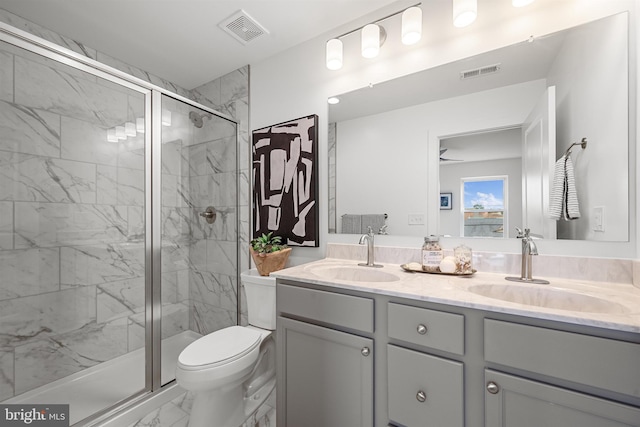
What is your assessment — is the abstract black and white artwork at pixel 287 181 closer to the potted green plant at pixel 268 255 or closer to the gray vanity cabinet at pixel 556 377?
the potted green plant at pixel 268 255

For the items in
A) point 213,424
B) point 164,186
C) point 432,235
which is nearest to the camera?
point 213,424

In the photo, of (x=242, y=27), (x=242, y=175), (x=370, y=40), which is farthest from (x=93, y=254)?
(x=370, y=40)

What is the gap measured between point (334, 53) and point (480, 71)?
811 millimetres

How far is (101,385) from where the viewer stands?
1.71 meters

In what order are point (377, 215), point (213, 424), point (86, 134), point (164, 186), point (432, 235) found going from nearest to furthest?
point (213, 424)
point (432, 235)
point (377, 215)
point (86, 134)
point (164, 186)

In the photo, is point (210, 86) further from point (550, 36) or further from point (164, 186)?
point (550, 36)

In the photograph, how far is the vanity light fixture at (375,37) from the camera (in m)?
1.38

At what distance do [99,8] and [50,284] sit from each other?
5.56 ft

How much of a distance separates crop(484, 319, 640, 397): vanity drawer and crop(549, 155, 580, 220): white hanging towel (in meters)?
0.64

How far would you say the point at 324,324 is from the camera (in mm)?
1168

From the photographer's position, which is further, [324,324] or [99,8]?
[99,8]

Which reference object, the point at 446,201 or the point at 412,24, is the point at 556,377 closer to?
→ the point at 446,201

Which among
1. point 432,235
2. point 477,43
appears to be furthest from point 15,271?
point 477,43

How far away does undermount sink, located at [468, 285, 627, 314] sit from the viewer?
923 mm
